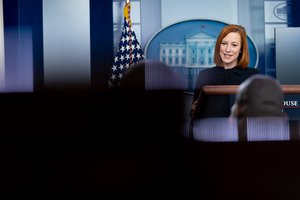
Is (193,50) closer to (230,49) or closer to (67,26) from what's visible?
(230,49)

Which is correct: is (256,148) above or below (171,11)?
below

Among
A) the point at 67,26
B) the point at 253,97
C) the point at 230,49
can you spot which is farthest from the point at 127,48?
the point at 253,97

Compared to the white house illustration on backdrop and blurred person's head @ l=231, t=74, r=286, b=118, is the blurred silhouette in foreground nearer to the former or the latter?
blurred person's head @ l=231, t=74, r=286, b=118

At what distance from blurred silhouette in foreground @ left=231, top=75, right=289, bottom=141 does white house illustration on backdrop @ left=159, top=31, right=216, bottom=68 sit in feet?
7.53

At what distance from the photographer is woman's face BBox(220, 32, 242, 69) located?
244cm

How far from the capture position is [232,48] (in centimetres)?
243

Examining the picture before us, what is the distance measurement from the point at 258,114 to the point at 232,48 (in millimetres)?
2063

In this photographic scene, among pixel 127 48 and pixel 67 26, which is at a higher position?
pixel 67 26

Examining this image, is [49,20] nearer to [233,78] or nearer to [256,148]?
[233,78]

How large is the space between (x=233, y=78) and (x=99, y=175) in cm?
213

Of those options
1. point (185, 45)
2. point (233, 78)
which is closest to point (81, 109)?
point (233, 78)

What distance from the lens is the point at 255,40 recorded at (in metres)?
2.95

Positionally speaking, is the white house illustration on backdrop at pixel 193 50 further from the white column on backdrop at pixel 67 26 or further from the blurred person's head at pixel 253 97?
the blurred person's head at pixel 253 97

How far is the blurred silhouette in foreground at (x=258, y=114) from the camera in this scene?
322 mm
